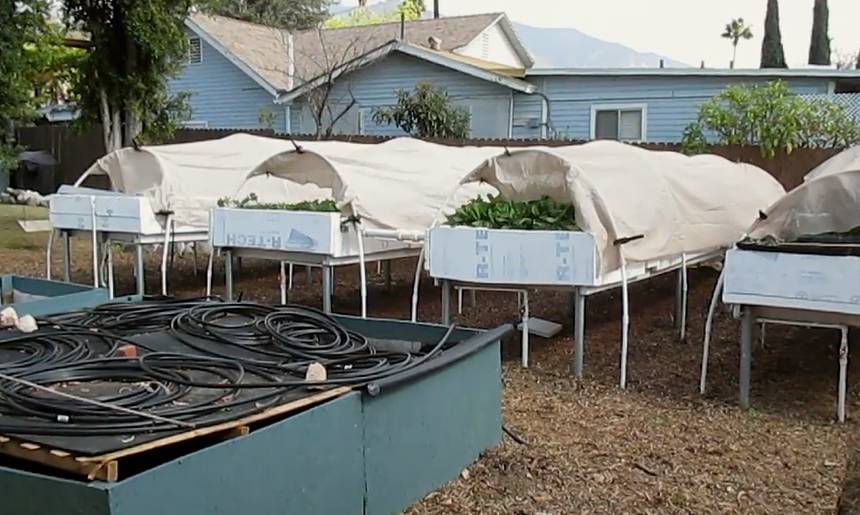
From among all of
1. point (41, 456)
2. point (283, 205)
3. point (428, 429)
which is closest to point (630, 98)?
point (283, 205)

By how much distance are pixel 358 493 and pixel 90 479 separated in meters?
1.21

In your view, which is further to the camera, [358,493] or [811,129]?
[811,129]

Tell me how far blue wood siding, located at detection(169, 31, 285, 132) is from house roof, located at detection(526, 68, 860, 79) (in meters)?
7.93

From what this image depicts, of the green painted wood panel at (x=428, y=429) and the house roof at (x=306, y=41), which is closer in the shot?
the green painted wood panel at (x=428, y=429)

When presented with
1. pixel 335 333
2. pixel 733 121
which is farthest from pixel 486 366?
pixel 733 121

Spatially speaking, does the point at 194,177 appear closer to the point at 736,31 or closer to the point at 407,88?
the point at 407,88

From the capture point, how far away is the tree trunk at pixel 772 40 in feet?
86.3

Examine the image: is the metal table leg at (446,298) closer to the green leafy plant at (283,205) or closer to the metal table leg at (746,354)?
the green leafy plant at (283,205)

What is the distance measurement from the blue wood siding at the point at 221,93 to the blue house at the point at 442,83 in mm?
28

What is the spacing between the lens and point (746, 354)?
6027 mm

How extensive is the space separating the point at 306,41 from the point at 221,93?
3.61 m

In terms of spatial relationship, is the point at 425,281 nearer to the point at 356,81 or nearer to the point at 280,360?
the point at 280,360

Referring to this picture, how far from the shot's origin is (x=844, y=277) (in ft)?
18.3

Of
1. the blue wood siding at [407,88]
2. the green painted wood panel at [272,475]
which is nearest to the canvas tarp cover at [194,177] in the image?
the green painted wood panel at [272,475]
